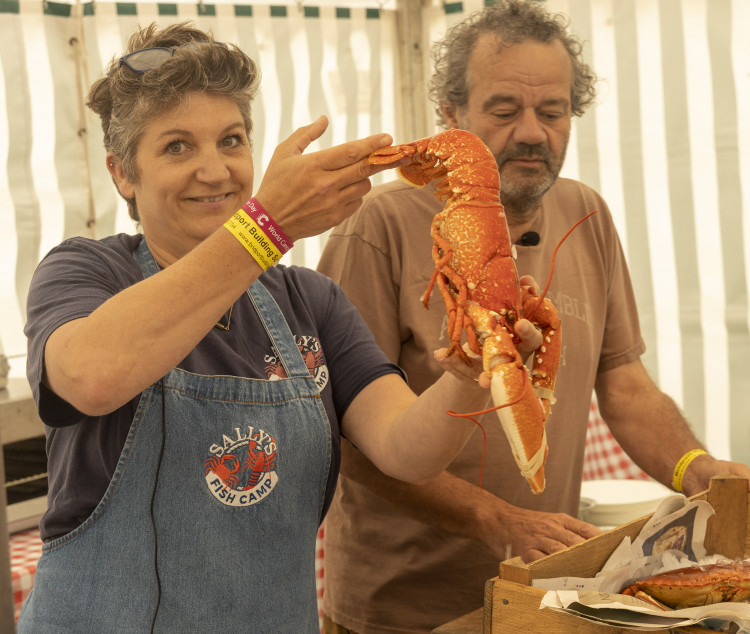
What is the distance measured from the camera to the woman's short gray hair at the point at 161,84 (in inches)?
71.4

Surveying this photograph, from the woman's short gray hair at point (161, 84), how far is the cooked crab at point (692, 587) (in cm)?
139

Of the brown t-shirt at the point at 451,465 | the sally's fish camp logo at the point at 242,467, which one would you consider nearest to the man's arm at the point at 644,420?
the brown t-shirt at the point at 451,465

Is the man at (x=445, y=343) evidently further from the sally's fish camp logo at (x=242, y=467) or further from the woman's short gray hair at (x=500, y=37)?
the sally's fish camp logo at (x=242, y=467)

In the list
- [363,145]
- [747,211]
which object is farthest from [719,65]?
[363,145]

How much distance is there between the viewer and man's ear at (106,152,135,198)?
76.0 inches

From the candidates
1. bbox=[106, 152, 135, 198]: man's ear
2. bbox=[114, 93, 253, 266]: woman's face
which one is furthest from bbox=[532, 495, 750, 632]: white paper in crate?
bbox=[106, 152, 135, 198]: man's ear

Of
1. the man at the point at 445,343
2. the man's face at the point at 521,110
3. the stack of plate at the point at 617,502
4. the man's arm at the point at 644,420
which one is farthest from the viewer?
the stack of plate at the point at 617,502

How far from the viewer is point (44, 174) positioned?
13.5ft

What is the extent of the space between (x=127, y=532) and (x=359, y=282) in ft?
3.33

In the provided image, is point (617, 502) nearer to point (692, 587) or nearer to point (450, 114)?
point (692, 587)

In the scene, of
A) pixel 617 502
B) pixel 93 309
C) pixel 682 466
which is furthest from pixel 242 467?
pixel 617 502

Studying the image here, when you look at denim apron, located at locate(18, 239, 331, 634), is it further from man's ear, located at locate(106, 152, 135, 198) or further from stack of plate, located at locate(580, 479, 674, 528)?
stack of plate, located at locate(580, 479, 674, 528)

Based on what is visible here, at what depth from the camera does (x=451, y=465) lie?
7.85 ft

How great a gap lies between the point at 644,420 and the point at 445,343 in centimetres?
80
